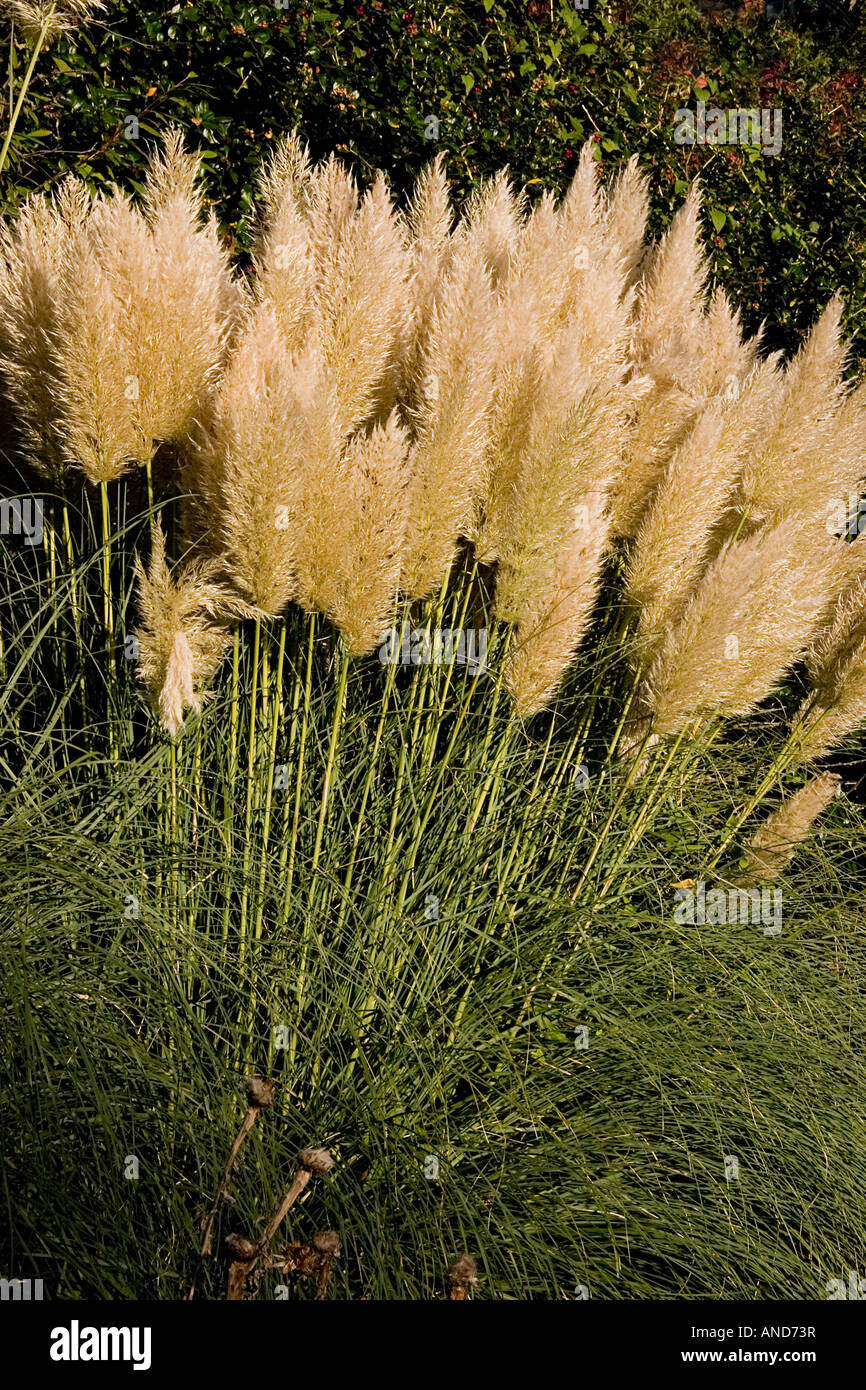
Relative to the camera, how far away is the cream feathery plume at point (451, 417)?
2.91 meters

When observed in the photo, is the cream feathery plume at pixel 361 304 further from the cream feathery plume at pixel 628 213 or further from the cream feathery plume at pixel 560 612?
the cream feathery plume at pixel 628 213

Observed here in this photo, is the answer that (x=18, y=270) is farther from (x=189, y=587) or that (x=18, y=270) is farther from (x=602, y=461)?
(x=602, y=461)

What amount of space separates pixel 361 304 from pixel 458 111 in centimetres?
272

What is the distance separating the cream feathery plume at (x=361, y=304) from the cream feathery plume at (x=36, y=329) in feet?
1.85

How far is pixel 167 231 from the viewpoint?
9.48 ft

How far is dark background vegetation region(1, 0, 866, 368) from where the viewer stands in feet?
15.7

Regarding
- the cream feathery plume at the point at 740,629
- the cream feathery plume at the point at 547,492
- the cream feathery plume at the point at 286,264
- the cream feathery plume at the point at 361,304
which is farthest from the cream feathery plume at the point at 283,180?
the cream feathery plume at the point at 740,629

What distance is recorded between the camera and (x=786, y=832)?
3.64m

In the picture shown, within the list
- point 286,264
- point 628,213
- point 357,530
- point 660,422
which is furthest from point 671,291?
point 357,530

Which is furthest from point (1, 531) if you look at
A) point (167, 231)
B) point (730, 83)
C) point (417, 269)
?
point (730, 83)

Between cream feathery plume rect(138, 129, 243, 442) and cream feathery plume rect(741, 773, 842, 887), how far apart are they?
180cm

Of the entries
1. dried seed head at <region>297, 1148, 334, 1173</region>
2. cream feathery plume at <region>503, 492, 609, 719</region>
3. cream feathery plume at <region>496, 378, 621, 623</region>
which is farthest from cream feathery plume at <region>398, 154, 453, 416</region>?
dried seed head at <region>297, 1148, 334, 1173</region>

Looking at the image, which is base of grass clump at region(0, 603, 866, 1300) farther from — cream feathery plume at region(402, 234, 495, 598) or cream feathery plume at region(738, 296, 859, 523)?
cream feathery plume at region(738, 296, 859, 523)
